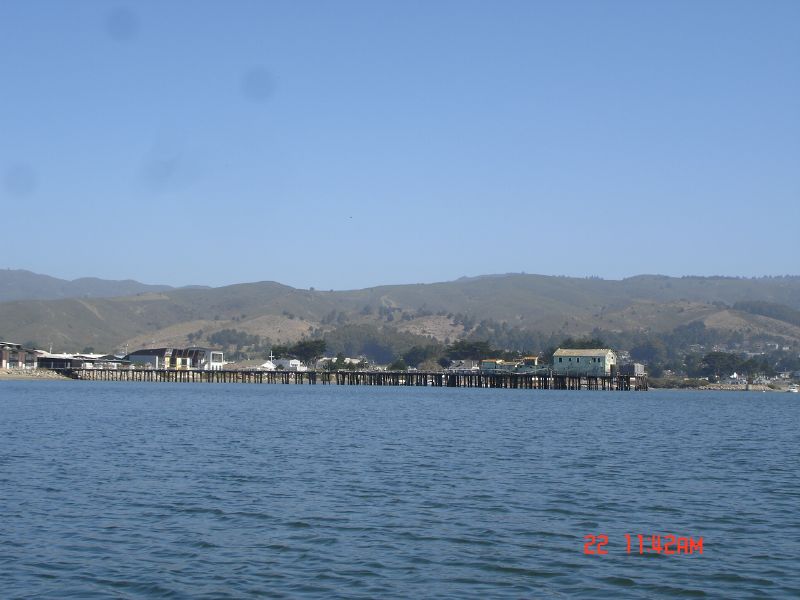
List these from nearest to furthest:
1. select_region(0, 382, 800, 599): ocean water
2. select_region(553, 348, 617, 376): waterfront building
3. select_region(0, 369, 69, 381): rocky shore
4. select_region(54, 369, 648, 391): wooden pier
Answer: select_region(0, 382, 800, 599): ocean water < select_region(54, 369, 648, 391): wooden pier < select_region(553, 348, 617, 376): waterfront building < select_region(0, 369, 69, 381): rocky shore

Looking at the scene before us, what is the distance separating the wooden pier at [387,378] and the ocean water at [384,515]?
4229 inches

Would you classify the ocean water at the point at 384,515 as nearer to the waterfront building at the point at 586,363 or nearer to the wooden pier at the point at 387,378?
the wooden pier at the point at 387,378

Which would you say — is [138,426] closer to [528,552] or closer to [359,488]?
[359,488]

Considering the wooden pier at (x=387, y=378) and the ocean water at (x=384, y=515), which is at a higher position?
the wooden pier at (x=387, y=378)

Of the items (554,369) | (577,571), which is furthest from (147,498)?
(554,369)

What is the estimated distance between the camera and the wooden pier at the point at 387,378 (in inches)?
6068

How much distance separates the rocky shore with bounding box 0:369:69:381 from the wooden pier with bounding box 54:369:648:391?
2591mm

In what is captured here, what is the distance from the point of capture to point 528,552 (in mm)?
20125
